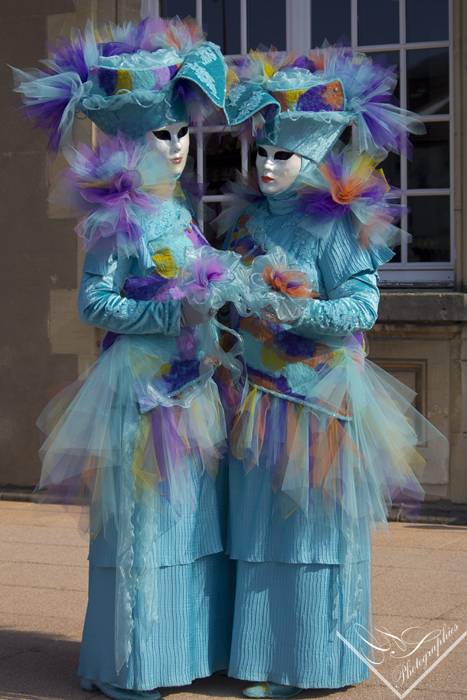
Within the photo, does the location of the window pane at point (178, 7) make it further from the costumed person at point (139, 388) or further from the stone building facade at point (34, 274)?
the costumed person at point (139, 388)

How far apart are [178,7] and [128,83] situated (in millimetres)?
3171

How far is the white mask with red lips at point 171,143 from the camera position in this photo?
8.12 ft

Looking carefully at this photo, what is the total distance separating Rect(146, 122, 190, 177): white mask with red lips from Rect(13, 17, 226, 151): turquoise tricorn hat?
1.0 inches

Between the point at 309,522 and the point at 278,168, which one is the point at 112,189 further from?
the point at 309,522

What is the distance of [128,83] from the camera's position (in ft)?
7.77

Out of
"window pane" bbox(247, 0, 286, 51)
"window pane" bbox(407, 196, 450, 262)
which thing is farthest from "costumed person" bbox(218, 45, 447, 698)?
"window pane" bbox(247, 0, 286, 51)

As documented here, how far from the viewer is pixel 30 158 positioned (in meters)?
5.12

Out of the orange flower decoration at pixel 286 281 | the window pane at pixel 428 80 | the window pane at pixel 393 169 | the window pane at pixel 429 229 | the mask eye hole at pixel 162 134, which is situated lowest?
the orange flower decoration at pixel 286 281

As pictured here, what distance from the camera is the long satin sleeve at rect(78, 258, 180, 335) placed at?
7.64 ft

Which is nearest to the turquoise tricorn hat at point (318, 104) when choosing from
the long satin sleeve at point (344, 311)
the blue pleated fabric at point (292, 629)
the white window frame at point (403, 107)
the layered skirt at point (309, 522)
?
the long satin sleeve at point (344, 311)

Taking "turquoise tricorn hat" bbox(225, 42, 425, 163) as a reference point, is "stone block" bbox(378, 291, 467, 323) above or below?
below

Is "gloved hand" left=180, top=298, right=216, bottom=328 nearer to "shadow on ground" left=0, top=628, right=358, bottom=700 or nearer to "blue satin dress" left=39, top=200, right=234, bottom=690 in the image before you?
"blue satin dress" left=39, top=200, right=234, bottom=690

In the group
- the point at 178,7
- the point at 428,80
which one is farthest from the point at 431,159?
the point at 178,7

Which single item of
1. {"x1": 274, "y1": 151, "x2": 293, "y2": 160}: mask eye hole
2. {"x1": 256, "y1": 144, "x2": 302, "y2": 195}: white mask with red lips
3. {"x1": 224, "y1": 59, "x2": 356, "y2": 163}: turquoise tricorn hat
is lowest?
{"x1": 256, "y1": 144, "x2": 302, "y2": 195}: white mask with red lips
